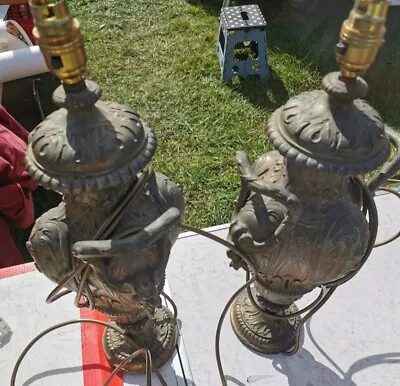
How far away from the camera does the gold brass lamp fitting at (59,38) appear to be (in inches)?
17.9

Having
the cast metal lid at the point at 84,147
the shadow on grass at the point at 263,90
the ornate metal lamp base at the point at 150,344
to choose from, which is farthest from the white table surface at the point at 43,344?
the shadow on grass at the point at 263,90

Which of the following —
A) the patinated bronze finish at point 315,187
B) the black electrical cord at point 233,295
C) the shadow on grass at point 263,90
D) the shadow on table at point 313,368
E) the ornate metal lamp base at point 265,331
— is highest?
the patinated bronze finish at point 315,187

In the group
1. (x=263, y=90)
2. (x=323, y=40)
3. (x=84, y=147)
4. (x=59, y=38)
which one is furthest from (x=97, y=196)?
(x=323, y=40)

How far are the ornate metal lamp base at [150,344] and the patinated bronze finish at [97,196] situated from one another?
6.1 inches

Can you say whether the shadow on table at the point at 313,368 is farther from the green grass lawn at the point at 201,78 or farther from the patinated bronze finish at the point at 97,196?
the green grass lawn at the point at 201,78

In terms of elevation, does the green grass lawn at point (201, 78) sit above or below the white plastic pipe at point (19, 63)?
below

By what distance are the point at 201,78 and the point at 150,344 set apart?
139cm

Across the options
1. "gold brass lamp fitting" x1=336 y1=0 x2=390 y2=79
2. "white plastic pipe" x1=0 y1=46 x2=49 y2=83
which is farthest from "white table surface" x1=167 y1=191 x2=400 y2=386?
"white plastic pipe" x1=0 y1=46 x2=49 y2=83

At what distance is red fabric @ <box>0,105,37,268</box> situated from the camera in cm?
126

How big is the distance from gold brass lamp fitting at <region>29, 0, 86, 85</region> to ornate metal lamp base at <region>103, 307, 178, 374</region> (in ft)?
1.72

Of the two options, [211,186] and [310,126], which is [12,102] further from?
[310,126]

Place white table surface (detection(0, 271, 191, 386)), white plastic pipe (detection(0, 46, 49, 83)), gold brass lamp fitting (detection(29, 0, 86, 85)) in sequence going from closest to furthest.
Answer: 1. gold brass lamp fitting (detection(29, 0, 86, 85))
2. white table surface (detection(0, 271, 191, 386))
3. white plastic pipe (detection(0, 46, 49, 83))

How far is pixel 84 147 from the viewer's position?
53 cm

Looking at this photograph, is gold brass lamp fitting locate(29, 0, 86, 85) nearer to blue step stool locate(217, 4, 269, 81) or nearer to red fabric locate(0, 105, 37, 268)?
red fabric locate(0, 105, 37, 268)
